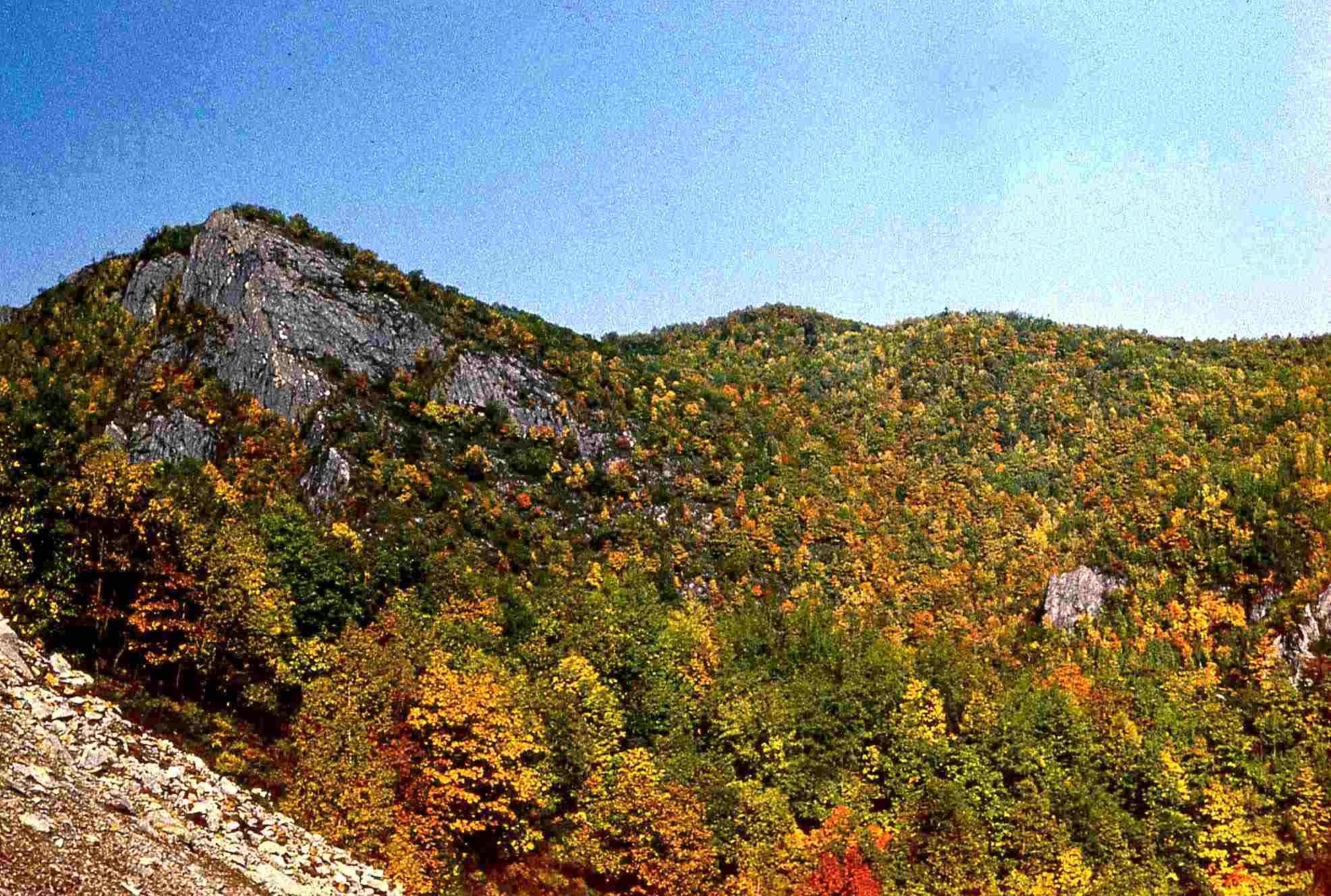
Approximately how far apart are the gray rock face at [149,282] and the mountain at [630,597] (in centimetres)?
A: 32

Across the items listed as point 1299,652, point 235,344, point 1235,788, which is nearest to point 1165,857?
point 1235,788

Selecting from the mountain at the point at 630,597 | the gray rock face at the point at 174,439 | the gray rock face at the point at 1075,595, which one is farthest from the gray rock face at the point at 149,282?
the gray rock face at the point at 1075,595

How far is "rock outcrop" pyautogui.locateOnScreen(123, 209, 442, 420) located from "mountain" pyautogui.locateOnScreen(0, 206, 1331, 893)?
0.36m

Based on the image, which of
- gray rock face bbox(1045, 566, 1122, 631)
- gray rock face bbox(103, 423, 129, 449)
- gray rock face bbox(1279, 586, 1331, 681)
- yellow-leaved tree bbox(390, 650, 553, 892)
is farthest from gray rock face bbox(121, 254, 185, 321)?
gray rock face bbox(1279, 586, 1331, 681)

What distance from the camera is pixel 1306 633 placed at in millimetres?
79938

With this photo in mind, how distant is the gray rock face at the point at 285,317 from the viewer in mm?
79500

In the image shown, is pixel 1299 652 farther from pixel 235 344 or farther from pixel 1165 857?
pixel 235 344

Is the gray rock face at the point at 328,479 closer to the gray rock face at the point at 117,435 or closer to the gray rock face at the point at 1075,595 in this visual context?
the gray rock face at the point at 117,435

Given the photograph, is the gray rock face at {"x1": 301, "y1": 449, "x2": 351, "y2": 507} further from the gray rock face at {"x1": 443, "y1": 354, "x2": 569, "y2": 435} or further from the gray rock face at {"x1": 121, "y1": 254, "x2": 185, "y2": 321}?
the gray rock face at {"x1": 121, "y1": 254, "x2": 185, "y2": 321}

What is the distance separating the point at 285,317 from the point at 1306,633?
83.7m

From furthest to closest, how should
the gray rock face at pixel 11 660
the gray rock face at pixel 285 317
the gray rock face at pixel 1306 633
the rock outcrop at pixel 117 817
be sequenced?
the gray rock face at pixel 285 317 < the gray rock face at pixel 1306 633 < the gray rock face at pixel 11 660 < the rock outcrop at pixel 117 817

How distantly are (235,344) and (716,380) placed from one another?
78843mm

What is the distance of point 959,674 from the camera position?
73.5 meters

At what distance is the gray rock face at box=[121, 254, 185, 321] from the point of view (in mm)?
84750
